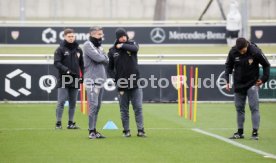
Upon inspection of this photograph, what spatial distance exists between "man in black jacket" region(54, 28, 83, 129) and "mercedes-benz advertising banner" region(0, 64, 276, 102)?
618 cm

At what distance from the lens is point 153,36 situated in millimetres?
38969

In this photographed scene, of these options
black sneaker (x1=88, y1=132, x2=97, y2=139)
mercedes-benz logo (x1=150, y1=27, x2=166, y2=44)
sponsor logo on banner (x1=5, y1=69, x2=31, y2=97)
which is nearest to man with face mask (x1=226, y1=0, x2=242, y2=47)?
mercedes-benz logo (x1=150, y1=27, x2=166, y2=44)

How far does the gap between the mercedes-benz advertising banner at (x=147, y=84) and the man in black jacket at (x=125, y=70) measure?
7785mm

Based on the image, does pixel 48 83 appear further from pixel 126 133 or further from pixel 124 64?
pixel 124 64

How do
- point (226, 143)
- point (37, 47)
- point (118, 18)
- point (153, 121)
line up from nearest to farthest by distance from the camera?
point (226, 143) → point (153, 121) → point (37, 47) → point (118, 18)

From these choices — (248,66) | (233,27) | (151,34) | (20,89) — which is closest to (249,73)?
(248,66)

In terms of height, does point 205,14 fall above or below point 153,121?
above

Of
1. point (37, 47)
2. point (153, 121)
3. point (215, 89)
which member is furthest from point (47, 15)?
point (153, 121)

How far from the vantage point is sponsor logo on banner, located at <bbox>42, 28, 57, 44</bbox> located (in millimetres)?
38406

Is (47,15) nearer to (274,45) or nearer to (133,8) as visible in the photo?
(133,8)

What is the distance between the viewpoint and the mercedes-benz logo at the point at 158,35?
38.9 metres

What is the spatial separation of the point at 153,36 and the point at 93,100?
23.1 meters

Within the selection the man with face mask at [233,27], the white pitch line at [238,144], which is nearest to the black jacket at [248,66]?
the white pitch line at [238,144]

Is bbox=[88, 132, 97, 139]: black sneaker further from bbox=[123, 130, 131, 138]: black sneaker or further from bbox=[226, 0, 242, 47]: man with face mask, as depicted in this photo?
bbox=[226, 0, 242, 47]: man with face mask
